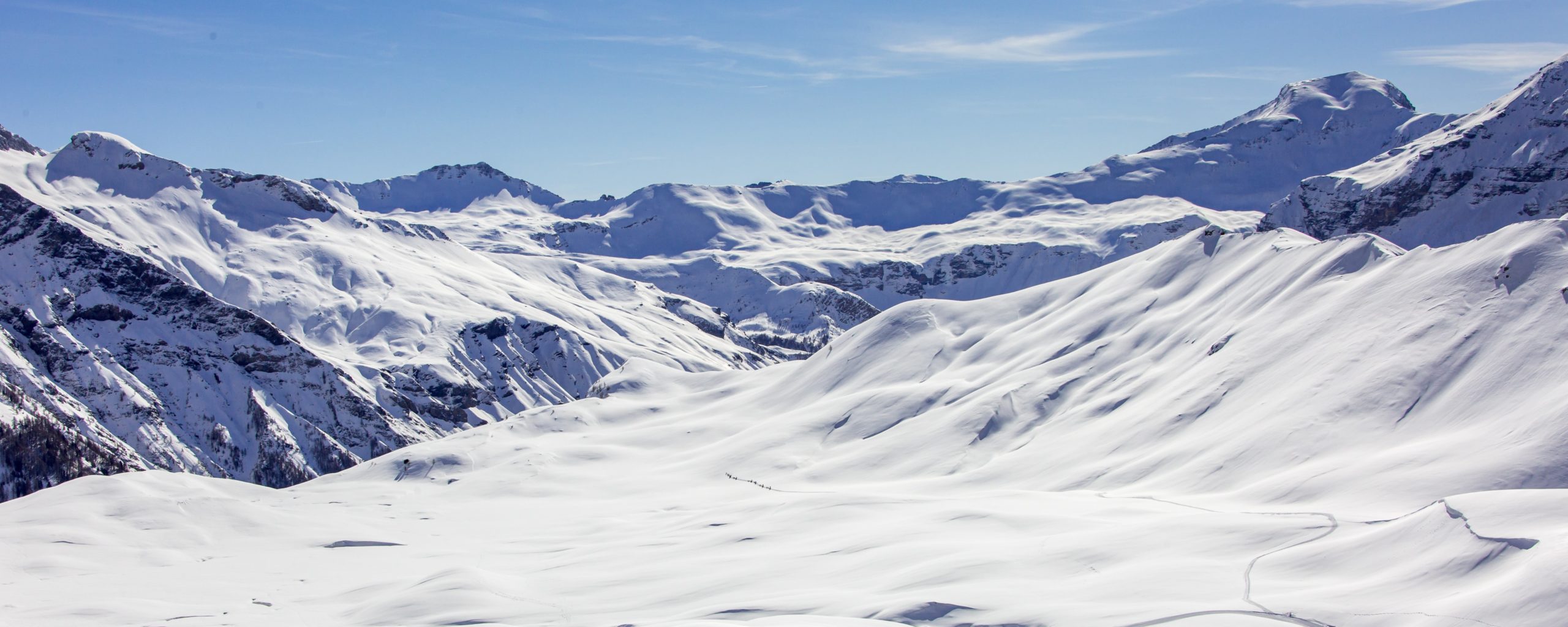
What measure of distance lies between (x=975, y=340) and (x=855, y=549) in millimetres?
70796

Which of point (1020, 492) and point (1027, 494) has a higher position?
point (1027, 494)

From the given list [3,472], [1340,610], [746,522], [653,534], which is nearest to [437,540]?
[653,534]

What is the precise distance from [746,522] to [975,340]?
184ft

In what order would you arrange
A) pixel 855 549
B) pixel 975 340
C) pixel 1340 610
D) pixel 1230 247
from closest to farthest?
1. pixel 1340 610
2. pixel 855 549
3. pixel 1230 247
4. pixel 975 340

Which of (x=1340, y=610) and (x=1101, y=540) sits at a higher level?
(x=1340, y=610)

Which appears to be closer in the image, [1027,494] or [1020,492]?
[1027,494]

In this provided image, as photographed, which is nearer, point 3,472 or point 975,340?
point 975,340

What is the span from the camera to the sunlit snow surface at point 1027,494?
112ft

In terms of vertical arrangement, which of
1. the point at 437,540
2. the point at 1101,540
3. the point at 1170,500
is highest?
the point at 1101,540

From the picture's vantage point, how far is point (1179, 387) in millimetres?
80688

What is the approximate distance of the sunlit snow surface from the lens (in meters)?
34.3

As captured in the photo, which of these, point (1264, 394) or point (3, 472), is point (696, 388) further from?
point (3, 472)

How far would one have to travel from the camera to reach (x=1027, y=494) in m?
67.2

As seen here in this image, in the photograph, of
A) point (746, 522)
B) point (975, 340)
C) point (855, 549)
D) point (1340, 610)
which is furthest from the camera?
point (975, 340)
